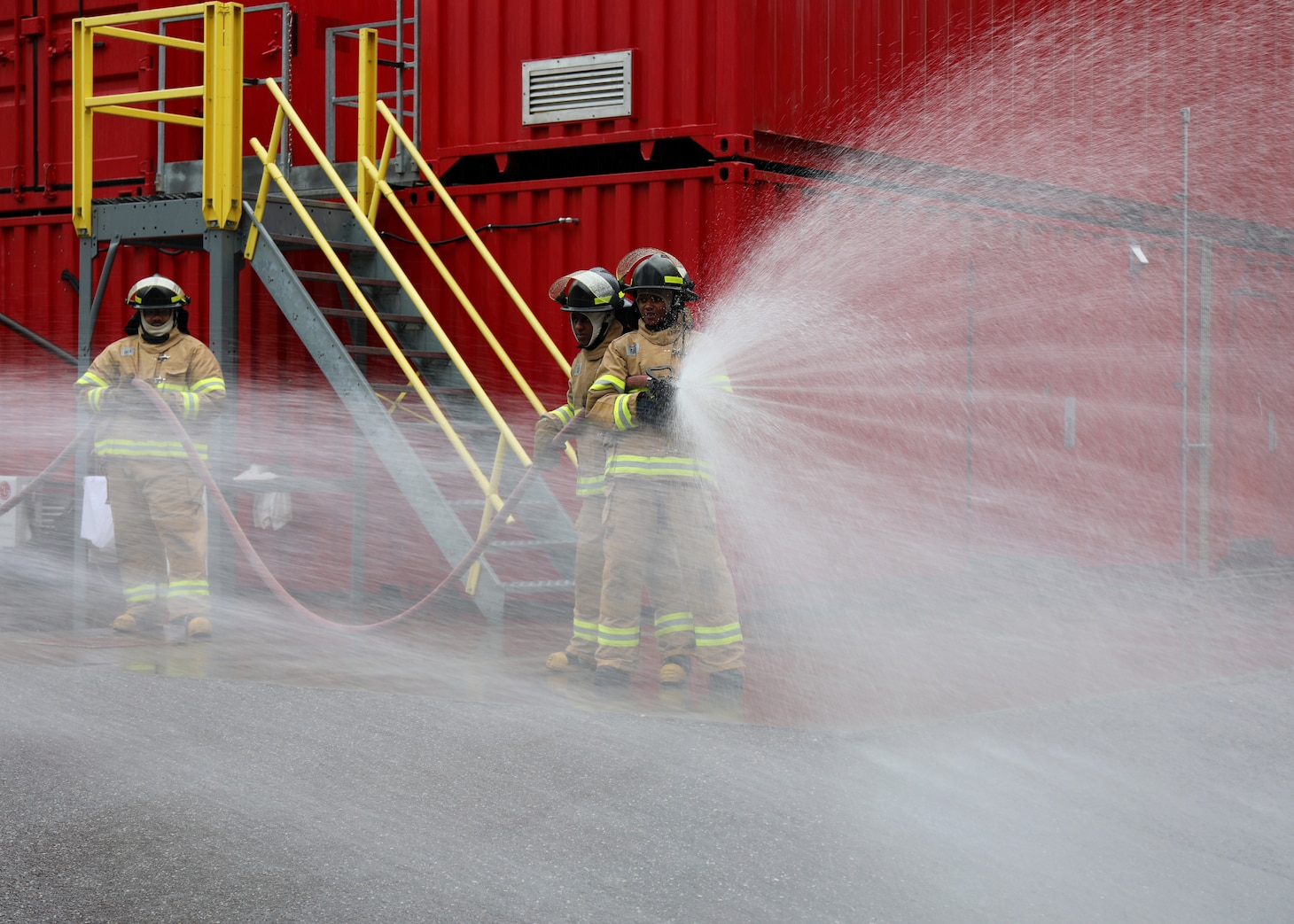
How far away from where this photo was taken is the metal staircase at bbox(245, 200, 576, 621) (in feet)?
29.5

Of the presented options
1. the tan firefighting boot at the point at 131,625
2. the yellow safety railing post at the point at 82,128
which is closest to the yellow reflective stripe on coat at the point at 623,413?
the tan firefighting boot at the point at 131,625

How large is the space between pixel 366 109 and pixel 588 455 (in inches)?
149

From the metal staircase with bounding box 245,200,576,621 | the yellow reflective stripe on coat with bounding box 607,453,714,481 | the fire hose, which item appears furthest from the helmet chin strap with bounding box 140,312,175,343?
the yellow reflective stripe on coat with bounding box 607,453,714,481

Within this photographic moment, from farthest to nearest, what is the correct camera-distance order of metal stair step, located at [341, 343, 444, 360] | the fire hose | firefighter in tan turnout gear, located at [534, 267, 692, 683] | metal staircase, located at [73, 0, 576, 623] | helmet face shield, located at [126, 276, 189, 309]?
metal stair step, located at [341, 343, 444, 360]
metal staircase, located at [73, 0, 576, 623]
helmet face shield, located at [126, 276, 189, 309]
the fire hose
firefighter in tan turnout gear, located at [534, 267, 692, 683]

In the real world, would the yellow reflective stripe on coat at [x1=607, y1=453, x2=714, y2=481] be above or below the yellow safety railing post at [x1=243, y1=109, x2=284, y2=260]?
below

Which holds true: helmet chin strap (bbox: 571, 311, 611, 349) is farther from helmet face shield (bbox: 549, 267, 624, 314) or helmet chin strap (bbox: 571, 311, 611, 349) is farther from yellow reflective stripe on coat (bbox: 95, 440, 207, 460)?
yellow reflective stripe on coat (bbox: 95, 440, 207, 460)

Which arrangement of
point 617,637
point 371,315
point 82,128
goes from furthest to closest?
point 82,128, point 371,315, point 617,637

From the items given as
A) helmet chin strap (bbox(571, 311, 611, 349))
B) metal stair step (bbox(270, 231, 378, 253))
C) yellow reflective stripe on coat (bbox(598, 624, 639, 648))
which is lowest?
yellow reflective stripe on coat (bbox(598, 624, 639, 648))

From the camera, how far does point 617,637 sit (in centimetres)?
729

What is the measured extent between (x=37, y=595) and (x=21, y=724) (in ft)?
17.3

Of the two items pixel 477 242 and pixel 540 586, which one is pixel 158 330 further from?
pixel 540 586

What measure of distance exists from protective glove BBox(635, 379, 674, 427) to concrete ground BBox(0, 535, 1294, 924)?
4.12 ft

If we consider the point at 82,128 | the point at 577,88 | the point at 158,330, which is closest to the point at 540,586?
the point at 158,330

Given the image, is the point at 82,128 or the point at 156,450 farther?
the point at 82,128
